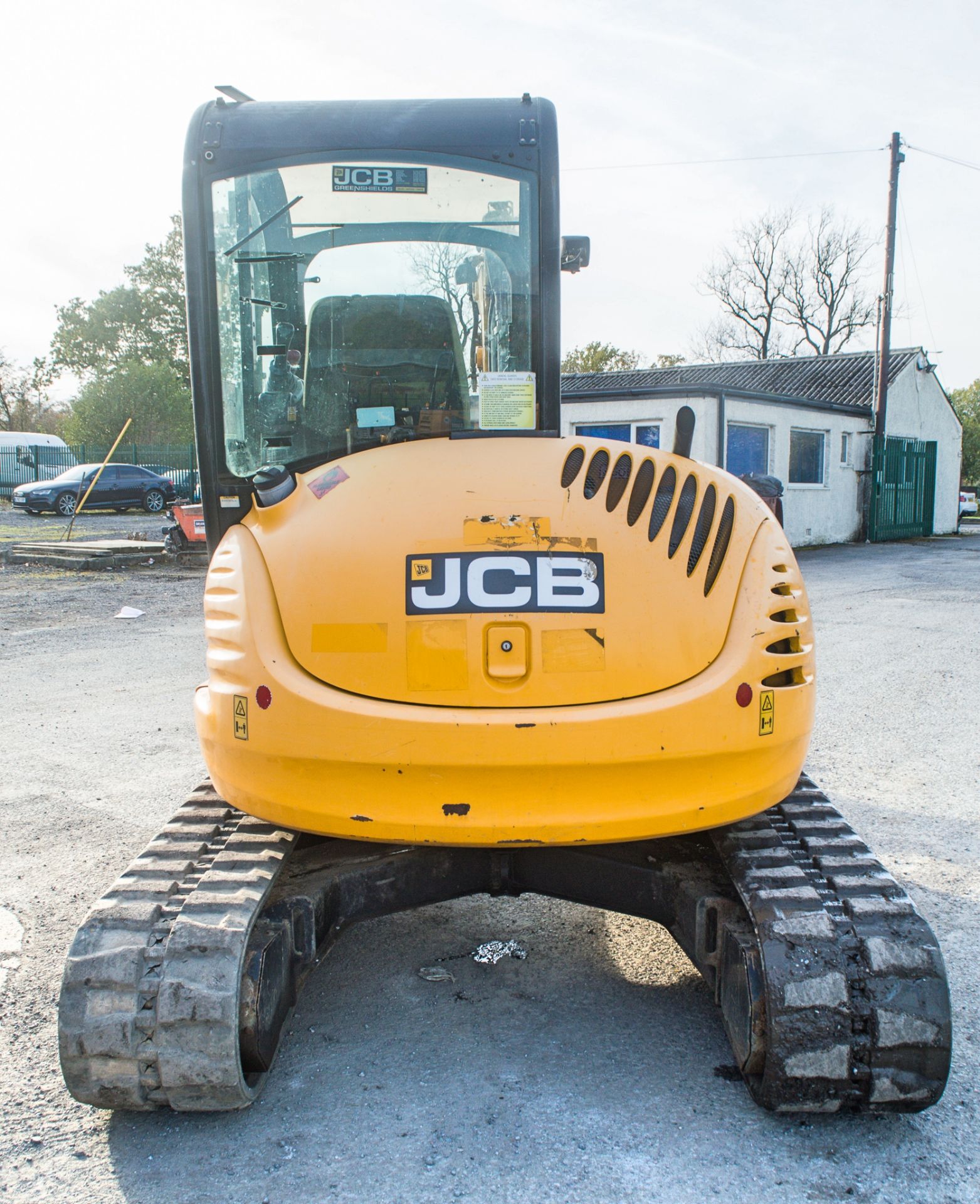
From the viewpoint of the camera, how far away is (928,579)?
17.1m

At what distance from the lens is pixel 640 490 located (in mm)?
2986

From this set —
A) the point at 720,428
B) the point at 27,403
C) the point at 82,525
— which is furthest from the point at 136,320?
the point at 720,428

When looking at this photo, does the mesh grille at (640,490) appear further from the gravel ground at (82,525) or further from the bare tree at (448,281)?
the gravel ground at (82,525)

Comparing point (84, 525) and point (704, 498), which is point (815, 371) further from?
point (704, 498)

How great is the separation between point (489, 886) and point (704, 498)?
1.40 metres

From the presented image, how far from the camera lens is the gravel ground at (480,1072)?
2572 mm

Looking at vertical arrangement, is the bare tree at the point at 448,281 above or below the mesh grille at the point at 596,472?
above

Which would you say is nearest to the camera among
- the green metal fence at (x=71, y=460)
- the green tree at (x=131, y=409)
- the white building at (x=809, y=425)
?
the white building at (x=809, y=425)

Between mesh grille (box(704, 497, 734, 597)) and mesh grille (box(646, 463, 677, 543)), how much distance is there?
0.52ft

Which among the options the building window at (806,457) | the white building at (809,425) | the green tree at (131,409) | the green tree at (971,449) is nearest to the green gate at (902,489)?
the white building at (809,425)

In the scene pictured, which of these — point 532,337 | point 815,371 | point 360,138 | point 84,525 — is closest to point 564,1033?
point 532,337

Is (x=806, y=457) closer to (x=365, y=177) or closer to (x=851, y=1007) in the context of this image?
(x=365, y=177)

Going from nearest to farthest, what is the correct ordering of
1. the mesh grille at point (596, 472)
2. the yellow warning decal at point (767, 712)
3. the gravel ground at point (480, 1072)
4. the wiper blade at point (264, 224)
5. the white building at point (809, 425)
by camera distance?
the gravel ground at point (480, 1072) < the yellow warning decal at point (767, 712) < the mesh grille at point (596, 472) < the wiper blade at point (264, 224) < the white building at point (809, 425)

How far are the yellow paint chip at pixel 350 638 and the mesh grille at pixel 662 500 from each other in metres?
0.80
